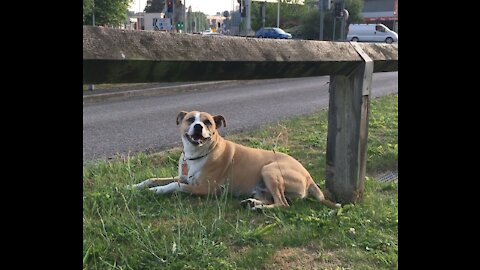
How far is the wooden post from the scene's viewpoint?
11.0 ft

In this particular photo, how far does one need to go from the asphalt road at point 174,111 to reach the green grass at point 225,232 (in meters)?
2.34

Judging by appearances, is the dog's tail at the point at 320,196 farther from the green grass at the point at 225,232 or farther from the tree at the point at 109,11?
the tree at the point at 109,11

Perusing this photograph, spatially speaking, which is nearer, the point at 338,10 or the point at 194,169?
the point at 194,169

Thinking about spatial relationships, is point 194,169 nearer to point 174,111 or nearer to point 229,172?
point 229,172

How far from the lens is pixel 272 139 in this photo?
625cm

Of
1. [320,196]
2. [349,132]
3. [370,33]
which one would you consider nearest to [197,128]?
[320,196]

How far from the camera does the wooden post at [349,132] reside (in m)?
3.35

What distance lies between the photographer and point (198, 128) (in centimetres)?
398

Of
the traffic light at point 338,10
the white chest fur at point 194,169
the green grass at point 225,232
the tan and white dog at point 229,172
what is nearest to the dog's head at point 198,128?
the tan and white dog at point 229,172

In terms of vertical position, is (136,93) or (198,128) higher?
(198,128)

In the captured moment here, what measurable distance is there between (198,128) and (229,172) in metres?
0.44
